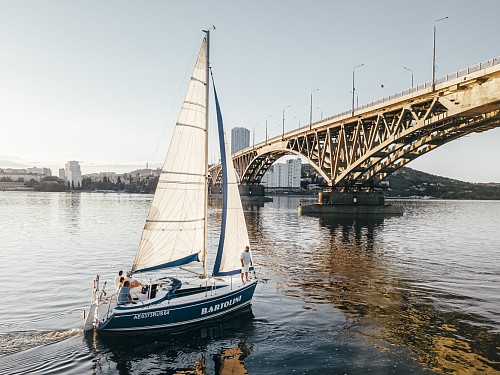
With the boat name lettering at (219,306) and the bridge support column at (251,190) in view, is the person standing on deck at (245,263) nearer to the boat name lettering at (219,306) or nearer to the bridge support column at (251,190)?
the boat name lettering at (219,306)

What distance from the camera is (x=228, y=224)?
18750mm

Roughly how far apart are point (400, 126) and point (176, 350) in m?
48.1

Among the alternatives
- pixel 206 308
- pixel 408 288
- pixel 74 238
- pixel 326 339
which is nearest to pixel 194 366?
pixel 206 308

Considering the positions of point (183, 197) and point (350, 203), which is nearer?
point (183, 197)

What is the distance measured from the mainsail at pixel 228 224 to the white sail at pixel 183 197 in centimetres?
83

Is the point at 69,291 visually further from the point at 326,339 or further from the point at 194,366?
the point at 326,339

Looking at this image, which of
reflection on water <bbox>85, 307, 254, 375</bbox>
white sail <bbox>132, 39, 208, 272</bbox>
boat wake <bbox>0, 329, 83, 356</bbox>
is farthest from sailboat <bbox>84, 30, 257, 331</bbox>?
boat wake <bbox>0, 329, 83, 356</bbox>

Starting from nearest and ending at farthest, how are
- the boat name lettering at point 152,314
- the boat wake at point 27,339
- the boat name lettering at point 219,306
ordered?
1. the boat wake at point 27,339
2. the boat name lettering at point 152,314
3. the boat name lettering at point 219,306

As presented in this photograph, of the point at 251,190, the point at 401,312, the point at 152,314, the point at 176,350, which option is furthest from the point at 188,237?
the point at 251,190

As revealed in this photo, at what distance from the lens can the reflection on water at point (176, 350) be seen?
1302cm

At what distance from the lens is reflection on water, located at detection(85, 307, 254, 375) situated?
13.0 metres

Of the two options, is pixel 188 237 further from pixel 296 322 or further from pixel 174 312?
pixel 296 322

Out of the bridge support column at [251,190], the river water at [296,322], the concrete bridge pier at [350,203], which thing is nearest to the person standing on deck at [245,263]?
the river water at [296,322]

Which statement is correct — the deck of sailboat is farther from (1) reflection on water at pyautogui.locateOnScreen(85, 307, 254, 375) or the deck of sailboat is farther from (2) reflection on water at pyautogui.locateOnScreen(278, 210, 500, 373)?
(2) reflection on water at pyautogui.locateOnScreen(278, 210, 500, 373)
